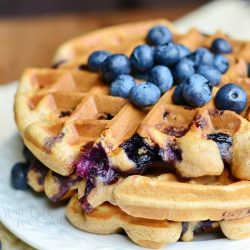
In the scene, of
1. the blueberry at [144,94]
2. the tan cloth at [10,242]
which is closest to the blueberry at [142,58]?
A: the blueberry at [144,94]

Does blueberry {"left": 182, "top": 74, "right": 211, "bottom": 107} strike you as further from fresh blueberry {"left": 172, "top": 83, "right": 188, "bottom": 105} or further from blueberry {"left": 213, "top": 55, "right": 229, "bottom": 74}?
blueberry {"left": 213, "top": 55, "right": 229, "bottom": 74}

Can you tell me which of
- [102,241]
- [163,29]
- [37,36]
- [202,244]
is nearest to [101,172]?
[102,241]

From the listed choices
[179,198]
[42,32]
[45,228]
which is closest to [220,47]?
[179,198]

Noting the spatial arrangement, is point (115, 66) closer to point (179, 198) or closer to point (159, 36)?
point (159, 36)

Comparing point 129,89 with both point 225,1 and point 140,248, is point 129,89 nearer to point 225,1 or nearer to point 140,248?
point 140,248

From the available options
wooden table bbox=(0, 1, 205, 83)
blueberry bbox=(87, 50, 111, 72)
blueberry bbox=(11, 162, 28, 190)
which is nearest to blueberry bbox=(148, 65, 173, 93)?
blueberry bbox=(87, 50, 111, 72)

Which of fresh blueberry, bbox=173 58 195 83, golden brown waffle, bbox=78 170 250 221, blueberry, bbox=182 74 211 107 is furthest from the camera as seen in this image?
fresh blueberry, bbox=173 58 195 83
